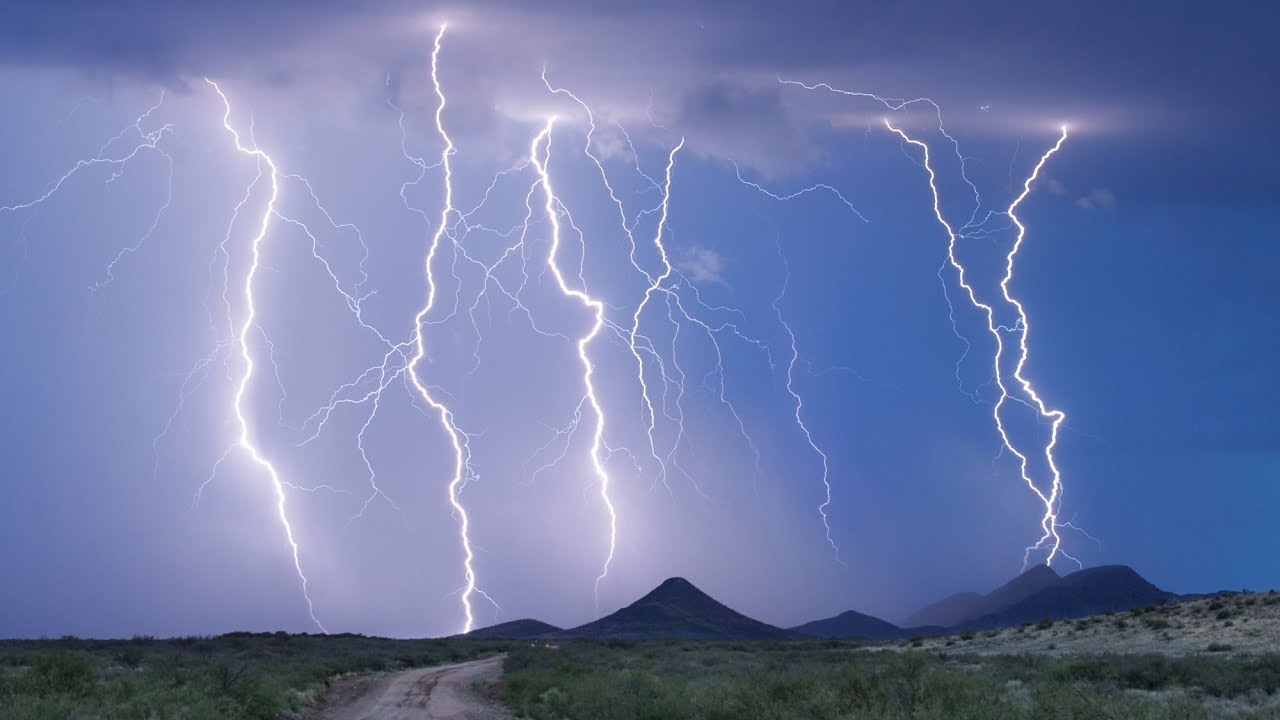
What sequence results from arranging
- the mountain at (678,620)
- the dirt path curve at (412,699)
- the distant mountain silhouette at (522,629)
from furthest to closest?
1. the distant mountain silhouette at (522,629)
2. the mountain at (678,620)
3. the dirt path curve at (412,699)

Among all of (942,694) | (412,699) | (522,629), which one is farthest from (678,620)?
(942,694)

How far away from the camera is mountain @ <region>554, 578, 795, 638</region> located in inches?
4072

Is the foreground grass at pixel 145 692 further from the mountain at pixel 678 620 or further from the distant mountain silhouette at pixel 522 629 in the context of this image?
the distant mountain silhouette at pixel 522 629

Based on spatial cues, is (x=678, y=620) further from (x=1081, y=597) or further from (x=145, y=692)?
(x=145, y=692)

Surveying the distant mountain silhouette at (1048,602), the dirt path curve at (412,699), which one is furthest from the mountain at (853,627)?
the dirt path curve at (412,699)

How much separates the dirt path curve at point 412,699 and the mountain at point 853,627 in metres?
121

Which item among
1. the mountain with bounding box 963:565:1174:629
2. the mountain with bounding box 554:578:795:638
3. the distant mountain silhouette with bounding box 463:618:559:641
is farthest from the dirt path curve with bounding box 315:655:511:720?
the mountain with bounding box 963:565:1174:629

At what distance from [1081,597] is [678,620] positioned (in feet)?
193

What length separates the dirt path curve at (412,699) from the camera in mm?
17005

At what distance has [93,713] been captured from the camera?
508 inches

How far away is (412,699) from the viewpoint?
64.5 ft

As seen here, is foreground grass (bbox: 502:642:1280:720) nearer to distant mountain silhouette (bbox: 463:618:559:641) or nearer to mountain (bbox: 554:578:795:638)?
mountain (bbox: 554:578:795:638)

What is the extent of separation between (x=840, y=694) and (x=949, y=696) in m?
1.77

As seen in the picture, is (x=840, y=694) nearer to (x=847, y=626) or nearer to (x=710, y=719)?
(x=710, y=719)
